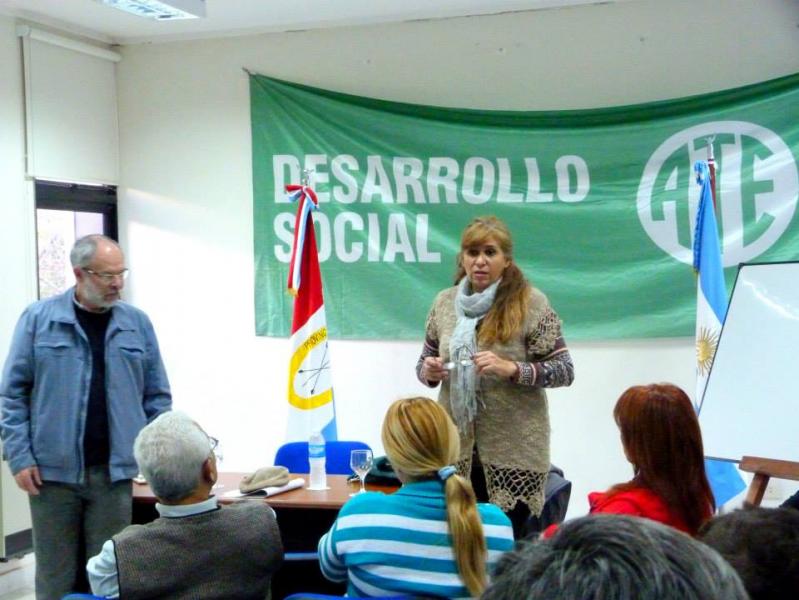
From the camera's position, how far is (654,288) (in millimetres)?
4453

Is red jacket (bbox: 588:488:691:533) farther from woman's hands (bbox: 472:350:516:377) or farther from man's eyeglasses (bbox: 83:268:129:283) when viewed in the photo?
man's eyeglasses (bbox: 83:268:129:283)

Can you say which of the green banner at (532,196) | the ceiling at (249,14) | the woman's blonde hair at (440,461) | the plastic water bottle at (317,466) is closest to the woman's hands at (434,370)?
the plastic water bottle at (317,466)

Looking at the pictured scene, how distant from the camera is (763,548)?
0.91m

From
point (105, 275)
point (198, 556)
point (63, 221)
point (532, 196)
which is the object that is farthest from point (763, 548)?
point (63, 221)

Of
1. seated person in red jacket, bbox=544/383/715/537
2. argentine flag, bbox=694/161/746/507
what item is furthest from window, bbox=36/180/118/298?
seated person in red jacket, bbox=544/383/715/537

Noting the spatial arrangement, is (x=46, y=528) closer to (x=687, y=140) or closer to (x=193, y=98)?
(x=193, y=98)

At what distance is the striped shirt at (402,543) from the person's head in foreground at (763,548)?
3.47 ft

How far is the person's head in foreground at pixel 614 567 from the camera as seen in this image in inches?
19.8

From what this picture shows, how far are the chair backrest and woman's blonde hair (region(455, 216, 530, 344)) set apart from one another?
0.87 metres

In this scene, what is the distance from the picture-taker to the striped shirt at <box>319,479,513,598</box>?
196 centimetres

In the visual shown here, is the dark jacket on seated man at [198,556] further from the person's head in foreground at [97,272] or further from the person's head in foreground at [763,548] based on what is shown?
the person's head in foreground at [763,548]

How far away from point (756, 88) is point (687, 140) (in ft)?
1.26

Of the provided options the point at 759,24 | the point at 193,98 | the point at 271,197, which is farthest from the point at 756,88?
the point at 193,98

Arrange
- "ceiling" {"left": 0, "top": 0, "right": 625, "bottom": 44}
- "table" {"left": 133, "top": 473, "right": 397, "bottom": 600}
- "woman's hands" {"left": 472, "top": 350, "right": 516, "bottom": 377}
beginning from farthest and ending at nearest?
"ceiling" {"left": 0, "top": 0, "right": 625, "bottom": 44} → "table" {"left": 133, "top": 473, "right": 397, "bottom": 600} → "woman's hands" {"left": 472, "top": 350, "right": 516, "bottom": 377}
